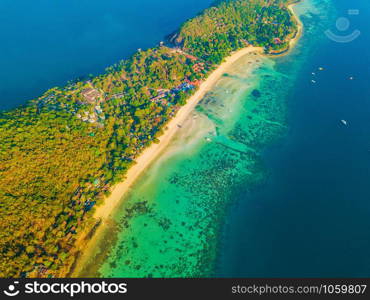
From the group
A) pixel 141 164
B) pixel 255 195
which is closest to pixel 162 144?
pixel 141 164

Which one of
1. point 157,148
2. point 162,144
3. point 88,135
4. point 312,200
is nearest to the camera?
point 312,200

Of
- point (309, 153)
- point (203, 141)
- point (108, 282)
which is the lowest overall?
point (108, 282)

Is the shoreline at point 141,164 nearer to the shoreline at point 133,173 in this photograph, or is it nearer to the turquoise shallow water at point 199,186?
the shoreline at point 133,173

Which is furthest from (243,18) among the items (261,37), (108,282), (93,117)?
(108,282)

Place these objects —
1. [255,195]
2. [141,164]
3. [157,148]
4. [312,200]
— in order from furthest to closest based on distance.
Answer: [157,148] < [141,164] < [255,195] < [312,200]

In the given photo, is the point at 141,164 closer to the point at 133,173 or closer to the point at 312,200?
the point at 133,173

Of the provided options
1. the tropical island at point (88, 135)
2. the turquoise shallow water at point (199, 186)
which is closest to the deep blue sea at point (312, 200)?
the turquoise shallow water at point (199, 186)

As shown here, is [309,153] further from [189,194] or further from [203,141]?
[189,194]
